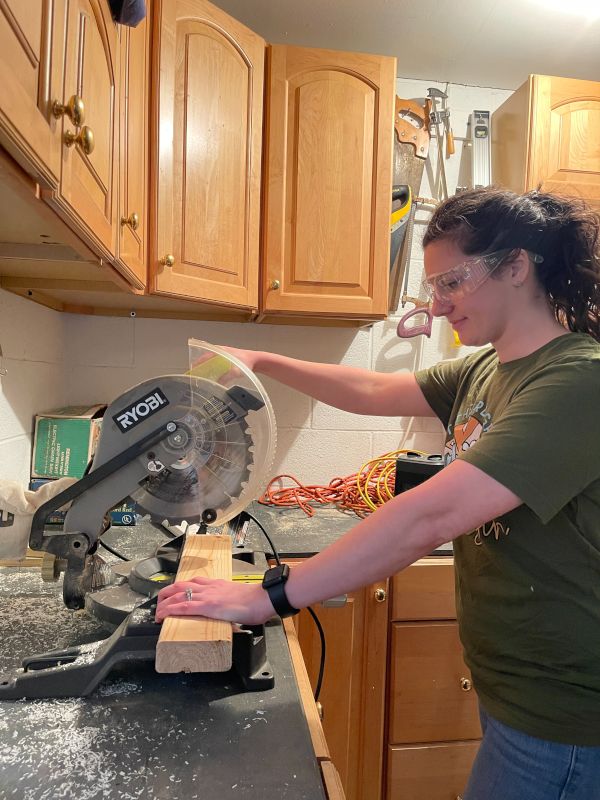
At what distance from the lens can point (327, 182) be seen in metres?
1.78

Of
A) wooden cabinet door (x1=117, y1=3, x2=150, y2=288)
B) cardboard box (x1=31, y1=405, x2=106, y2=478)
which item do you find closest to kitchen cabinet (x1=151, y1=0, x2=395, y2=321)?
wooden cabinet door (x1=117, y1=3, x2=150, y2=288)

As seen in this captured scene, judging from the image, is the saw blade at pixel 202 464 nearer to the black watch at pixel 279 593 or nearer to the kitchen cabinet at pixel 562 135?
the black watch at pixel 279 593

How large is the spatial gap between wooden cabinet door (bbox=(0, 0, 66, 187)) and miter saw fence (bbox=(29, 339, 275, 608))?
1.12ft

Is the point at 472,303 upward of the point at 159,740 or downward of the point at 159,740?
upward

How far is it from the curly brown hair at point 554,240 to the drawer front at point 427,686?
0.99 m

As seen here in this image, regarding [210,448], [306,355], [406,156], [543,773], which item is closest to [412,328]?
[306,355]

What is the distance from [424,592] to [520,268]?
974 millimetres

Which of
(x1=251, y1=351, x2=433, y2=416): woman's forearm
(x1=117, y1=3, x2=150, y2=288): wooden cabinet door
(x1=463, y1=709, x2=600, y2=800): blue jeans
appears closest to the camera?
(x1=463, y1=709, x2=600, y2=800): blue jeans

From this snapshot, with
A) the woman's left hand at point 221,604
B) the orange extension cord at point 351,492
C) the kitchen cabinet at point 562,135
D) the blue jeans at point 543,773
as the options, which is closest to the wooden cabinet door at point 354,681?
the orange extension cord at point 351,492

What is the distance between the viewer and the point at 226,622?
2.36 feet

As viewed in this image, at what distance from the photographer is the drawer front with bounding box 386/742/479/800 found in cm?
154

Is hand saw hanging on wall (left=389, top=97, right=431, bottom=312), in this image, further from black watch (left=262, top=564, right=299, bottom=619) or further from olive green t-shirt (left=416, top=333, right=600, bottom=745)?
black watch (left=262, top=564, right=299, bottom=619)

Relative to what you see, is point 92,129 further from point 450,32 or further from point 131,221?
point 450,32

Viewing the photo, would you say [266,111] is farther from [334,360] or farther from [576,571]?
[576,571]
